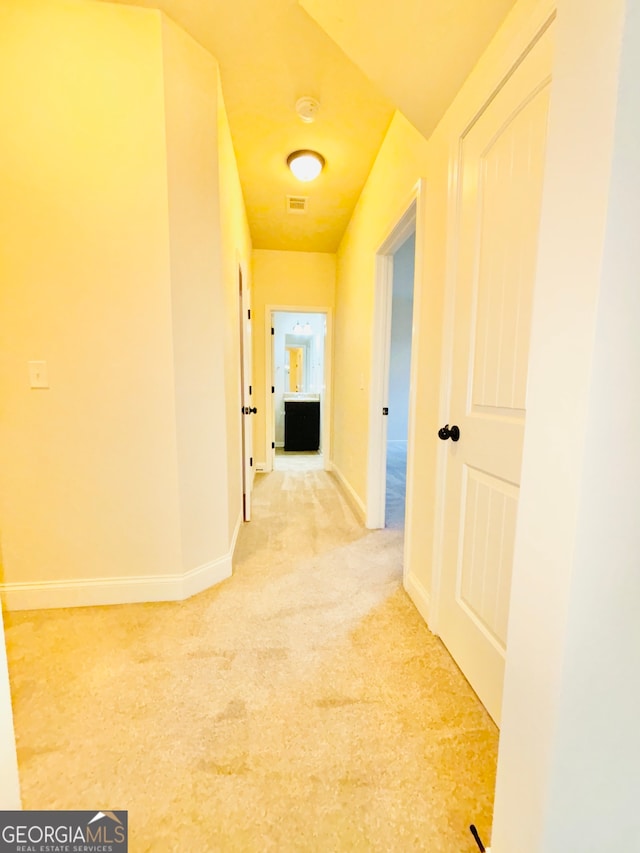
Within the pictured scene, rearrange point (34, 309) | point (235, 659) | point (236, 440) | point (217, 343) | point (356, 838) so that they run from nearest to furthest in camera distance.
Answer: point (356, 838), point (235, 659), point (34, 309), point (217, 343), point (236, 440)

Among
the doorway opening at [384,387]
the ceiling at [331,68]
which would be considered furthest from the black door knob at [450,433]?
the ceiling at [331,68]

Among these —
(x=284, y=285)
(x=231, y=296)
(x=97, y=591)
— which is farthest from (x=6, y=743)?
(x=284, y=285)

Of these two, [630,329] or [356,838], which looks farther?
[356,838]

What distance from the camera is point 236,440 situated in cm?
243

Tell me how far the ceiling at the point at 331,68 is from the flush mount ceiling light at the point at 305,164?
5 cm

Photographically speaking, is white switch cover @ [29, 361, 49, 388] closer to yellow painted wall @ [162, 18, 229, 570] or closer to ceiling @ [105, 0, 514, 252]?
yellow painted wall @ [162, 18, 229, 570]

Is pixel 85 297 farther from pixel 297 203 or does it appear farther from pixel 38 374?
pixel 297 203

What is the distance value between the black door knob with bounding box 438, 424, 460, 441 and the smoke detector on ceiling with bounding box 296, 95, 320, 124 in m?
1.93

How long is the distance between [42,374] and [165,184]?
1.01 meters

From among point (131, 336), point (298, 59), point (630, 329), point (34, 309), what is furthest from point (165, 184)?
point (630, 329)

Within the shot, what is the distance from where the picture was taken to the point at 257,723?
111cm

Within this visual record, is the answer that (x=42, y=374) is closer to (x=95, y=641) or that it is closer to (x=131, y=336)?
(x=131, y=336)

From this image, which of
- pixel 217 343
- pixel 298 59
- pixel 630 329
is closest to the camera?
pixel 630 329

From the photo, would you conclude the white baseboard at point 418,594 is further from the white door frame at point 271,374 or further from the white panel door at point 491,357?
the white door frame at point 271,374
